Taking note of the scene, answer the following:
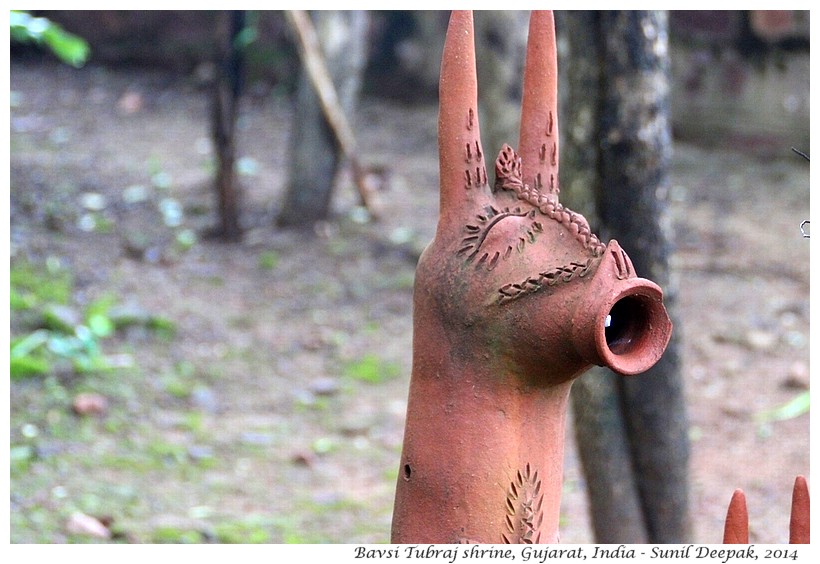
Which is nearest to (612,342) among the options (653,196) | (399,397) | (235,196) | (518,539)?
(518,539)

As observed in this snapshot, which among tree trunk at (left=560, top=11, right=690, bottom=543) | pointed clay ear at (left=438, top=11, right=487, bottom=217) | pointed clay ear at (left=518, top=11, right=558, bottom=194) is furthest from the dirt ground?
pointed clay ear at (left=438, top=11, right=487, bottom=217)

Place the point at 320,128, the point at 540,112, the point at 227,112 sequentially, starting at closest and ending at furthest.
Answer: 1. the point at 540,112
2. the point at 227,112
3. the point at 320,128

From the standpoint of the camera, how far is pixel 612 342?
6.22 ft

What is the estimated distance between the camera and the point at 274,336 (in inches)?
245

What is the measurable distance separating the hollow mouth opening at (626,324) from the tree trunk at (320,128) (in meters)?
5.69

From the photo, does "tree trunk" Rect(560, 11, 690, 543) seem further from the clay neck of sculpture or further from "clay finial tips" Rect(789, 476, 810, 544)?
the clay neck of sculpture

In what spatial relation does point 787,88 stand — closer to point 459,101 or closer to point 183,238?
point 183,238

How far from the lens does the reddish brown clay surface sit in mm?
1913

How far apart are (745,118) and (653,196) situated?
6192mm

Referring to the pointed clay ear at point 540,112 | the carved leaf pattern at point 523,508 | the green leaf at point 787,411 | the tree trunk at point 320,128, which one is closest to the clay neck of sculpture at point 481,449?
the carved leaf pattern at point 523,508

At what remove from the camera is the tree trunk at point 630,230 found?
3.22 meters

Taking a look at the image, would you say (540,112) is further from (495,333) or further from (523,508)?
(523,508)

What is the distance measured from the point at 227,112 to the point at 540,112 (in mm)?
5140

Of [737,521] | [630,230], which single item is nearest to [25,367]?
[630,230]
